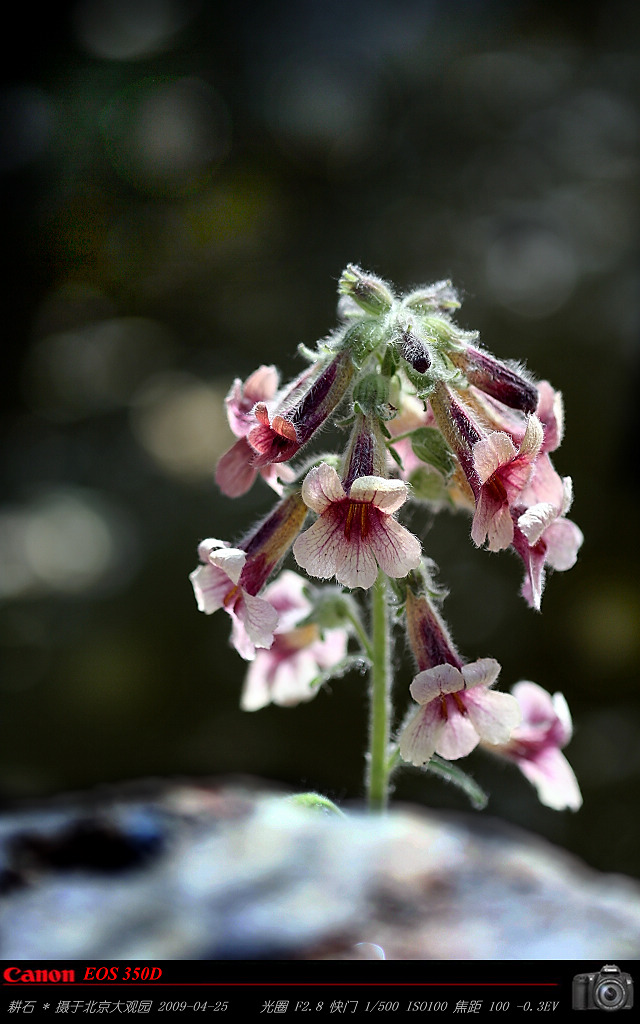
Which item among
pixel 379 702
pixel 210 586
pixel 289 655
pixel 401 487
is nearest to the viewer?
pixel 401 487

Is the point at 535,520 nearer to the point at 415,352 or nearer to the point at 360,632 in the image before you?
the point at 415,352

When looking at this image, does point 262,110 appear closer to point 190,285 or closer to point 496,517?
point 190,285

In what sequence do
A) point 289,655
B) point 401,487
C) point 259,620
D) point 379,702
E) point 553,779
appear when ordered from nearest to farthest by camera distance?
point 401,487 < point 259,620 < point 379,702 < point 553,779 < point 289,655

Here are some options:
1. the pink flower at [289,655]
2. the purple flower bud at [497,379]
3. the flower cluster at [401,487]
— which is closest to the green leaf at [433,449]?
the flower cluster at [401,487]

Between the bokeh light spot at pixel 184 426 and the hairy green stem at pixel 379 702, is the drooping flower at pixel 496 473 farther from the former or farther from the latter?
the bokeh light spot at pixel 184 426

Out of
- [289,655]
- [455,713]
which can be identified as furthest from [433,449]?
[289,655]

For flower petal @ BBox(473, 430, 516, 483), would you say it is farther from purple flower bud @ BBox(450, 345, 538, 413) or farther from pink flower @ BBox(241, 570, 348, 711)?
pink flower @ BBox(241, 570, 348, 711)
